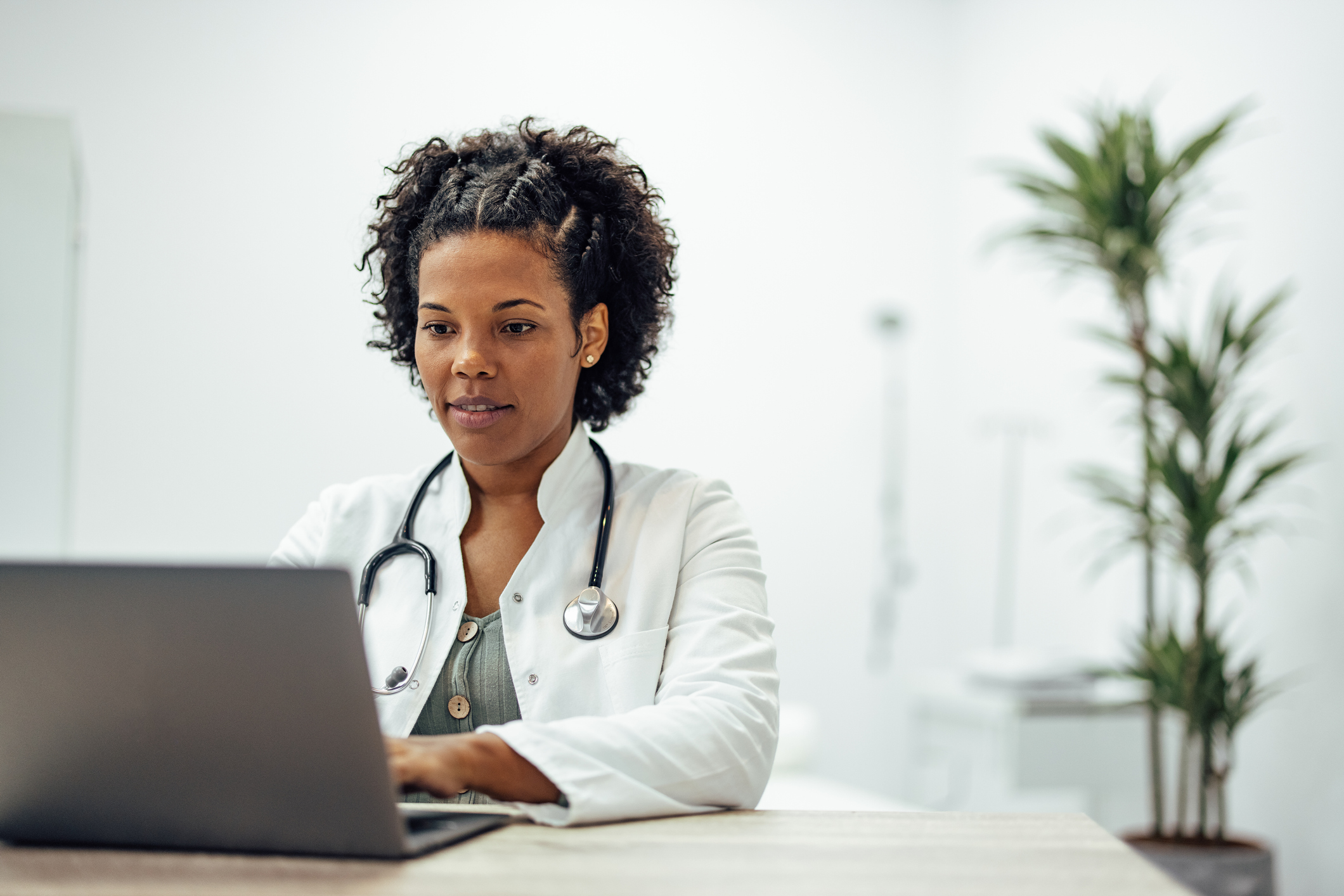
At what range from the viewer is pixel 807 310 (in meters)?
4.31

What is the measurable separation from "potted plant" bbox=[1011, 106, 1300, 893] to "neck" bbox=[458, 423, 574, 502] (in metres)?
1.83

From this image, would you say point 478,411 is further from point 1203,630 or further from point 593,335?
point 1203,630

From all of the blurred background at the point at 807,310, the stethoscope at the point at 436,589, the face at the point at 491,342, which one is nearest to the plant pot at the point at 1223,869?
the blurred background at the point at 807,310

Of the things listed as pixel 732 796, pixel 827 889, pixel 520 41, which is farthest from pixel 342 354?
pixel 827 889

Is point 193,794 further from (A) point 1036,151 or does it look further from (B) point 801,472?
(A) point 1036,151

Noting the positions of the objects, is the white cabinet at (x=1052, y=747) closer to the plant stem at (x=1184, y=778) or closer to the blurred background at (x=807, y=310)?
the blurred background at (x=807, y=310)

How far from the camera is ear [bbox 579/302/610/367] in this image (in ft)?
4.81

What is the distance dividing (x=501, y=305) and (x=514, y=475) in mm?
240

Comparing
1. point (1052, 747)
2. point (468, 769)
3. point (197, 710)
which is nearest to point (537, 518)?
point (468, 769)

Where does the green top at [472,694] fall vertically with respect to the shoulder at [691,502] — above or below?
below

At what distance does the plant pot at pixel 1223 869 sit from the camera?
8.43 feet

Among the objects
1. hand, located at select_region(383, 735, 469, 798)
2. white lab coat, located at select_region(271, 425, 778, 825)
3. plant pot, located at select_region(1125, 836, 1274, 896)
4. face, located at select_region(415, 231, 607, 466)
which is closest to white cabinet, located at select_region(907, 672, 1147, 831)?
plant pot, located at select_region(1125, 836, 1274, 896)

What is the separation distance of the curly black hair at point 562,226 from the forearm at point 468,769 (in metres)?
0.63

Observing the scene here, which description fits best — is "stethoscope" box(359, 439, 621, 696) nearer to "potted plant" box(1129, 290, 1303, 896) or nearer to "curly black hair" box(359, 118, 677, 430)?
"curly black hair" box(359, 118, 677, 430)
